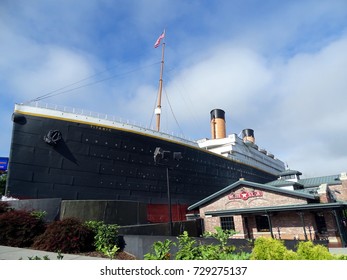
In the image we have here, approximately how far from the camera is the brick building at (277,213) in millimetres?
17812

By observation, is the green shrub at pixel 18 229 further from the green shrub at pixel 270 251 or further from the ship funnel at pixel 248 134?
the ship funnel at pixel 248 134

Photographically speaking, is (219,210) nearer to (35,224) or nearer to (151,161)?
(151,161)

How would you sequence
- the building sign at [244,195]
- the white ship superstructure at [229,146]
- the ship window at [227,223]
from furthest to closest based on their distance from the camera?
the white ship superstructure at [229,146], the ship window at [227,223], the building sign at [244,195]

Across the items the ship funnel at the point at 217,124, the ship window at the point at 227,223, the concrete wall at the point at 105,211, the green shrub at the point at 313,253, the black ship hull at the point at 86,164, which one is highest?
the ship funnel at the point at 217,124

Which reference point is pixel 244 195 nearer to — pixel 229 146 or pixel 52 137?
pixel 52 137

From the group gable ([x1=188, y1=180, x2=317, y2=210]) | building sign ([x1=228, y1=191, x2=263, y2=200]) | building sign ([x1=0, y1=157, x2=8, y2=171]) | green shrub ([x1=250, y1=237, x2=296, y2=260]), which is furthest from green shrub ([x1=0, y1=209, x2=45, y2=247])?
building sign ([x1=228, y1=191, x2=263, y2=200])

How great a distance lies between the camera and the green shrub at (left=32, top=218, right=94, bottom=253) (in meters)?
9.99

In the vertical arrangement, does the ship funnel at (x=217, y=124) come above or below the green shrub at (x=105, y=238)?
above

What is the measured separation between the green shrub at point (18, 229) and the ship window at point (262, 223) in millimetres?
16708

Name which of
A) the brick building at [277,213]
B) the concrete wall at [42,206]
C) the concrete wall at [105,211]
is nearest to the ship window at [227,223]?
the brick building at [277,213]

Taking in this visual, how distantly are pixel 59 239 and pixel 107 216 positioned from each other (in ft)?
17.3

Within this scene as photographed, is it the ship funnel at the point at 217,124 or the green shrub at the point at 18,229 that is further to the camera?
the ship funnel at the point at 217,124

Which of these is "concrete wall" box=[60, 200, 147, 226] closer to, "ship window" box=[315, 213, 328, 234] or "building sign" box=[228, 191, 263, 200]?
"building sign" box=[228, 191, 263, 200]
